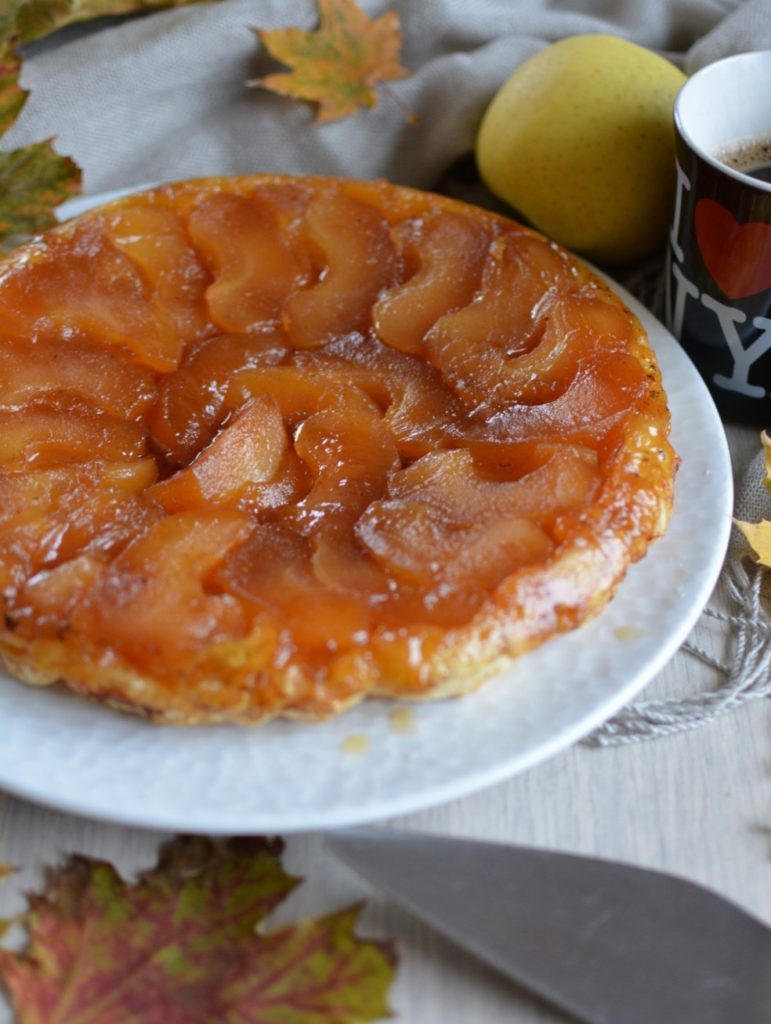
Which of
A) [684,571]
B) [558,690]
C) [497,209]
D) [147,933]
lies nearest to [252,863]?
[147,933]

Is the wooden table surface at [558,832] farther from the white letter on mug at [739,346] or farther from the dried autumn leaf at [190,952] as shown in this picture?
the white letter on mug at [739,346]

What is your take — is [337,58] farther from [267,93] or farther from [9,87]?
[9,87]

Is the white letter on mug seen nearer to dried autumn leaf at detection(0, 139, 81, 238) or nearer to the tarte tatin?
the tarte tatin

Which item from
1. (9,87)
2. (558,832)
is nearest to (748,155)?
(558,832)

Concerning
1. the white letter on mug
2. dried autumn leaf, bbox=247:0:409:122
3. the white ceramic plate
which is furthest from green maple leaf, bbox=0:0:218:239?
the white letter on mug

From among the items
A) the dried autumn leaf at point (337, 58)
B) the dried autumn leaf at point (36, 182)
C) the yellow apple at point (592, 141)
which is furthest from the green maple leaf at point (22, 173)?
the yellow apple at point (592, 141)
